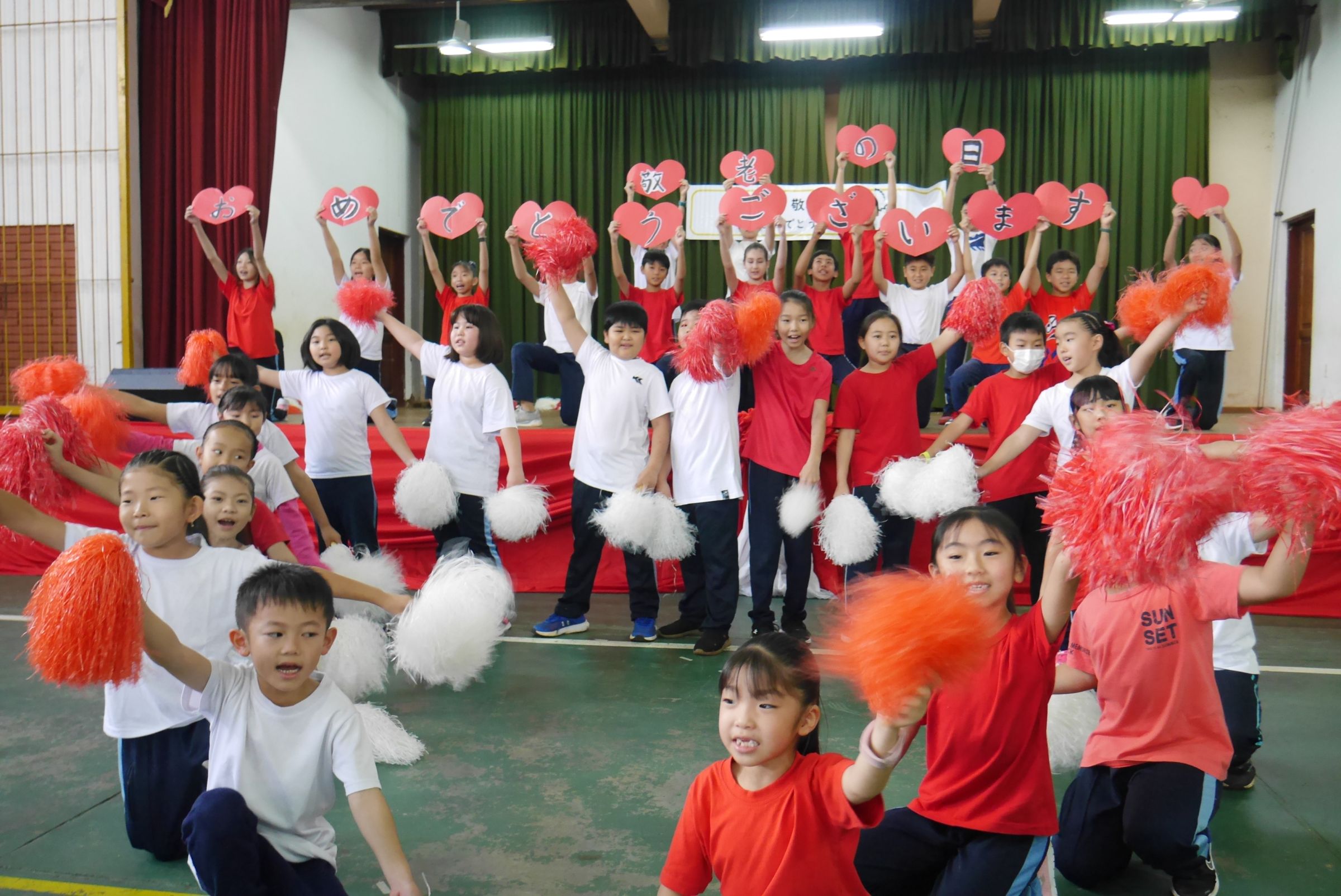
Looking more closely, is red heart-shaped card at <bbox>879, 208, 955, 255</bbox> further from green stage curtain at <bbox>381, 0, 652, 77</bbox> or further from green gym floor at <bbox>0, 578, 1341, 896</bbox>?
green stage curtain at <bbox>381, 0, 652, 77</bbox>

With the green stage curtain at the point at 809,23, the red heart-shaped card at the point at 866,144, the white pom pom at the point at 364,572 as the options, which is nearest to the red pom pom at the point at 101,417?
the white pom pom at the point at 364,572

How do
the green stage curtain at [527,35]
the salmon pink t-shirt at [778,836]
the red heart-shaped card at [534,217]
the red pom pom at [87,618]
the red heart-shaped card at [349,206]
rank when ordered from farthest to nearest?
the green stage curtain at [527,35] → the red heart-shaped card at [349,206] → the red heart-shaped card at [534,217] → the red pom pom at [87,618] → the salmon pink t-shirt at [778,836]

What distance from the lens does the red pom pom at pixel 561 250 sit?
361cm

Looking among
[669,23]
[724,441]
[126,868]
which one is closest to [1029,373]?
[724,441]

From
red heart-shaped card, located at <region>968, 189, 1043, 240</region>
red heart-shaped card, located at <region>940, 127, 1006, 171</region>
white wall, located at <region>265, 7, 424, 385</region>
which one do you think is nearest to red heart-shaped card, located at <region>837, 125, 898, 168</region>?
red heart-shaped card, located at <region>940, 127, 1006, 171</region>

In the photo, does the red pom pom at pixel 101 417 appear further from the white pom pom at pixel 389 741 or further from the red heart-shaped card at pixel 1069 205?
the red heart-shaped card at pixel 1069 205

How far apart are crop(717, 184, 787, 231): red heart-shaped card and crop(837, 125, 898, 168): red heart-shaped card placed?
158cm

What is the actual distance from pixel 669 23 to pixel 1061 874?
927 centimetres

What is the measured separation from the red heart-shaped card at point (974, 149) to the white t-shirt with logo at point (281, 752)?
220 inches

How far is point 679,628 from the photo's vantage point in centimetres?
401

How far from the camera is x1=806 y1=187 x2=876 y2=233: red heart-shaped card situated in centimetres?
549

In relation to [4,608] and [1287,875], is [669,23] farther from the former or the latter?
[1287,875]

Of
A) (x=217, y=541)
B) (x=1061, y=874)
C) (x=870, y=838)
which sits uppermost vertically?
(x=217, y=541)

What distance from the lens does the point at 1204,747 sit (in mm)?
2035
